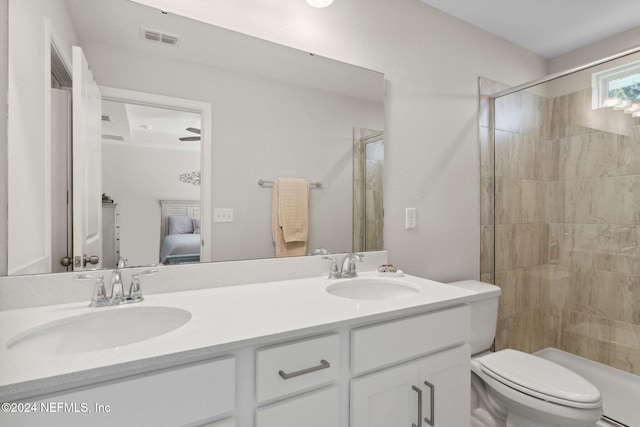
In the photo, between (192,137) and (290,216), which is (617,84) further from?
(192,137)

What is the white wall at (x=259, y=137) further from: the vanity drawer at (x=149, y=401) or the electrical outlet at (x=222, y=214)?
the vanity drawer at (x=149, y=401)

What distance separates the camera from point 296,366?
Result: 34.2 inches

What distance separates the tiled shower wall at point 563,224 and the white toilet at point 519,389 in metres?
0.48

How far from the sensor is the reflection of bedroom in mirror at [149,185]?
45.6 inches

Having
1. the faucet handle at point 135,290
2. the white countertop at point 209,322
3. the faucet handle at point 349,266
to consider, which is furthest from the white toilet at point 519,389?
the faucet handle at point 135,290

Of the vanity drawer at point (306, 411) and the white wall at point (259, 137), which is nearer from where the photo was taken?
the vanity drawer at point (306, 411)

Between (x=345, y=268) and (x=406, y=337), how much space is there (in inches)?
20.6

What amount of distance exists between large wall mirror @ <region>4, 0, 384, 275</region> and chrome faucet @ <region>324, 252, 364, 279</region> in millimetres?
100

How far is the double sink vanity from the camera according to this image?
65 cm

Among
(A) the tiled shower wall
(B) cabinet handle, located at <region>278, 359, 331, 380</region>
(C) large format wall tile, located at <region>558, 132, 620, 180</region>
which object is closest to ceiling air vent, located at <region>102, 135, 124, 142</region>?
(B) cabinet handle, located at <region>278, 359, 331, 380</region>

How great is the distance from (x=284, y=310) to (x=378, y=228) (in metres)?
0.86

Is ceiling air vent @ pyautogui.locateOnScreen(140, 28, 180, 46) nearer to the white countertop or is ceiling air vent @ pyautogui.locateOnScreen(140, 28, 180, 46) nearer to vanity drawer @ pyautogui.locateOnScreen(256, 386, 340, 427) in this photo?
the white countertop

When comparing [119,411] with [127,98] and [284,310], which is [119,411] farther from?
[127,98]

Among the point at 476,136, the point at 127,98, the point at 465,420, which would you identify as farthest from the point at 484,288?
the point at 127,98
